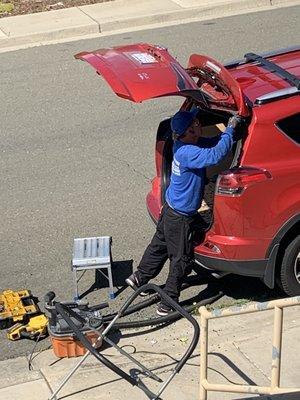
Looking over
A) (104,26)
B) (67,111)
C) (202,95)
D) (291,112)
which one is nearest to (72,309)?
(202,95)

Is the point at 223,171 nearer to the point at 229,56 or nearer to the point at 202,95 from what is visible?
the point at 202,95

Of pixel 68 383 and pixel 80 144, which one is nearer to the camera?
pixel 68 383

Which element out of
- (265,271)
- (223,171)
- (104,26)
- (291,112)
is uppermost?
(291,112)

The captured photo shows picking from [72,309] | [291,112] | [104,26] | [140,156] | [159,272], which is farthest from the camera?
[104,26]

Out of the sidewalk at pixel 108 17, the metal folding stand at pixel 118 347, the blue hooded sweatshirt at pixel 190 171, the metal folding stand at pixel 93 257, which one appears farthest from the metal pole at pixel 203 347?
the sidewalk at pixel 108 17

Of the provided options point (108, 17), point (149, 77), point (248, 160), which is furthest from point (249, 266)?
point (108, 17)

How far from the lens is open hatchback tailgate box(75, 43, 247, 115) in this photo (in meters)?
6.23

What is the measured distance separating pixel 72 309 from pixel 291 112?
7.49ft

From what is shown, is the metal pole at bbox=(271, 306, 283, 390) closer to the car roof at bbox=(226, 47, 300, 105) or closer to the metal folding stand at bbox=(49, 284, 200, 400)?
the metal folding stand at bbox=(49, 284, 200, 400)

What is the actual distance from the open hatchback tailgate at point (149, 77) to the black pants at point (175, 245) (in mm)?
963

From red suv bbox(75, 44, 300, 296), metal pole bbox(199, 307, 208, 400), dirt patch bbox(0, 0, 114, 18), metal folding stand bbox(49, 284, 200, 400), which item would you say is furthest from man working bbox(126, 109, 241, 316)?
dirt patch bbox(0, 0, 114, 18)

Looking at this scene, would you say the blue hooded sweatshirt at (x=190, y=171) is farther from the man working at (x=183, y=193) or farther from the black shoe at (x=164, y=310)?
the black shoe at (x=164, y=310)

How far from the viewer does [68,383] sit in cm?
634

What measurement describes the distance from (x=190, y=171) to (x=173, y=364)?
151 centimetres
